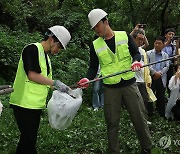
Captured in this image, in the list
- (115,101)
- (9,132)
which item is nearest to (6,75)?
(9,132)

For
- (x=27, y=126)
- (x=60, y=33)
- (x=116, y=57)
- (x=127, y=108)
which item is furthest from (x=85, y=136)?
(x=60, y=33)

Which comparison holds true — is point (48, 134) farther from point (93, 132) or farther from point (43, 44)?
point (43, 44)

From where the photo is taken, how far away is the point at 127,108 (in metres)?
4.61

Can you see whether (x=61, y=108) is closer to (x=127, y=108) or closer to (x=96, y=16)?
(x=127, y=108)

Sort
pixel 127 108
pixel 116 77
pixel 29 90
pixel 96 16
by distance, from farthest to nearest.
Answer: pixel 127 108, pixel 116 77, pixel 96 16, pixel 29 90

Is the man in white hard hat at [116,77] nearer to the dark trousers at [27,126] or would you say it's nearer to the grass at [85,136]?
the grass at [85,136]

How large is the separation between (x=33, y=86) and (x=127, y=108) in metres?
1.36

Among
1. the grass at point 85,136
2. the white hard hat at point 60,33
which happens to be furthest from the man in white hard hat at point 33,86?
the grass at point 85,136

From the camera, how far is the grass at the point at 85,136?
518cm

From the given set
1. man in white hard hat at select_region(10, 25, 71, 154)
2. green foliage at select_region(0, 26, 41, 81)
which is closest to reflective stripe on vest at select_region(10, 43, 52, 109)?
man in white hard hat at select_region(10, 25, 71, 154)

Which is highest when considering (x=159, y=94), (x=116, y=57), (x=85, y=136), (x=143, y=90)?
(x=116, y=57)

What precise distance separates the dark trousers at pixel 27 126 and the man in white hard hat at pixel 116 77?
0.76 metres

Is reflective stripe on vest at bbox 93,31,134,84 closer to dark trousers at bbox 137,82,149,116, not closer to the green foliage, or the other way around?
dark trousers at bbox 137,82,149,116

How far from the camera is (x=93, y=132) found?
6.00 m
